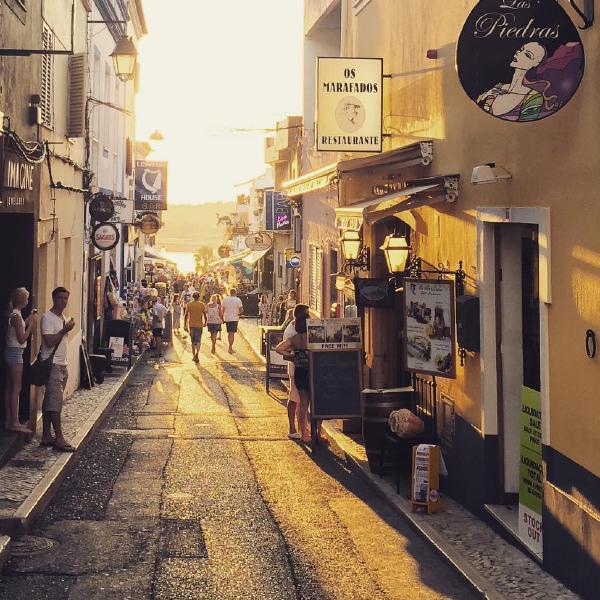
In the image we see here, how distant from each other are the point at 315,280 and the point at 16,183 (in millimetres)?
11037

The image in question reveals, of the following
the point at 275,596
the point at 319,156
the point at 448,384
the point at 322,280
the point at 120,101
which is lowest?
the point at 275,596

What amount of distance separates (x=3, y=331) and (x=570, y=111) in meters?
7.56

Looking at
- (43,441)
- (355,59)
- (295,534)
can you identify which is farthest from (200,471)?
(355,59)

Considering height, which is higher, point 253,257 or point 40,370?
point 253,257

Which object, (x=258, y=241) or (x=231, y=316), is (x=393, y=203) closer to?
(x=231, y=316)

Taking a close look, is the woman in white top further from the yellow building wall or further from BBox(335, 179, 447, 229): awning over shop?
the yellow building wall

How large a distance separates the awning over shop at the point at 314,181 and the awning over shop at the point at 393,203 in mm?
922

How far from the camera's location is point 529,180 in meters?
8.20

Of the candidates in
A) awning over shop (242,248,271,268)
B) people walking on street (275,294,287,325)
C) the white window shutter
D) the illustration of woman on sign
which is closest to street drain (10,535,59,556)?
the illustration of woman on sign

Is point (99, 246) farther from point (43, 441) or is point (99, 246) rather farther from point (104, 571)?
point (104, 571)

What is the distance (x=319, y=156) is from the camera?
66.8 ft

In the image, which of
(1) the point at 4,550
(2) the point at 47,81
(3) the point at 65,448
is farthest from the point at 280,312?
(1) the point at 4,550

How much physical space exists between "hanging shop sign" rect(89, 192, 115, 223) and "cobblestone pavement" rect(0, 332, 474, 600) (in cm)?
615

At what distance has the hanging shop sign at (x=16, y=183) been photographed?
10297 mm
